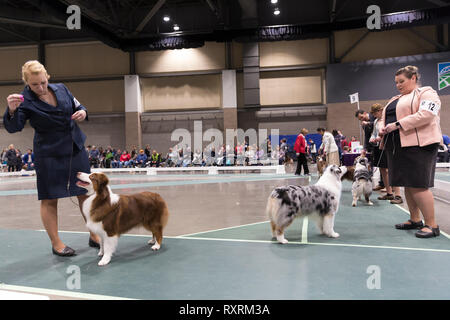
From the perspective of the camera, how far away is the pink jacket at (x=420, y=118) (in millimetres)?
3020

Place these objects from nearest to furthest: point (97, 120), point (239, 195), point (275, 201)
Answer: point (275, 201)
point (239, 195)
point (97, 120)

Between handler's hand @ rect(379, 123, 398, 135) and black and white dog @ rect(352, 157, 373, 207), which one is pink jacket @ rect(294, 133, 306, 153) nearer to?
black and white dog @ rect(352, 157, 373, 207)

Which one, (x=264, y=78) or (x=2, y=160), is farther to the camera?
(x=264, y=78)

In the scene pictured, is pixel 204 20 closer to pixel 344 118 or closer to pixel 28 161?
pixel 344 118

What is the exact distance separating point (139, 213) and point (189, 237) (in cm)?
79

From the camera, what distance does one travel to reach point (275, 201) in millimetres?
3135

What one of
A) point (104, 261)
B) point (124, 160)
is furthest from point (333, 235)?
point (124, 160)

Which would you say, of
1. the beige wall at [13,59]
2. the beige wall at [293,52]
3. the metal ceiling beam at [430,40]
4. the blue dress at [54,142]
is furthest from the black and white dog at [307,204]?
the beige wall at [13,59]

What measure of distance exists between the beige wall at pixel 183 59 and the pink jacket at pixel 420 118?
17723 millimetres

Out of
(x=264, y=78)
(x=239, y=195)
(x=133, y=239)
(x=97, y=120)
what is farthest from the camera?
(x=97, y=120)

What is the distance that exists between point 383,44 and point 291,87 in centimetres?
560

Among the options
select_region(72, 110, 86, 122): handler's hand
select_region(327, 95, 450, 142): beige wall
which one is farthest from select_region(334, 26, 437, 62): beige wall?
select_region(72, 110, 86, 122): handler's hand
